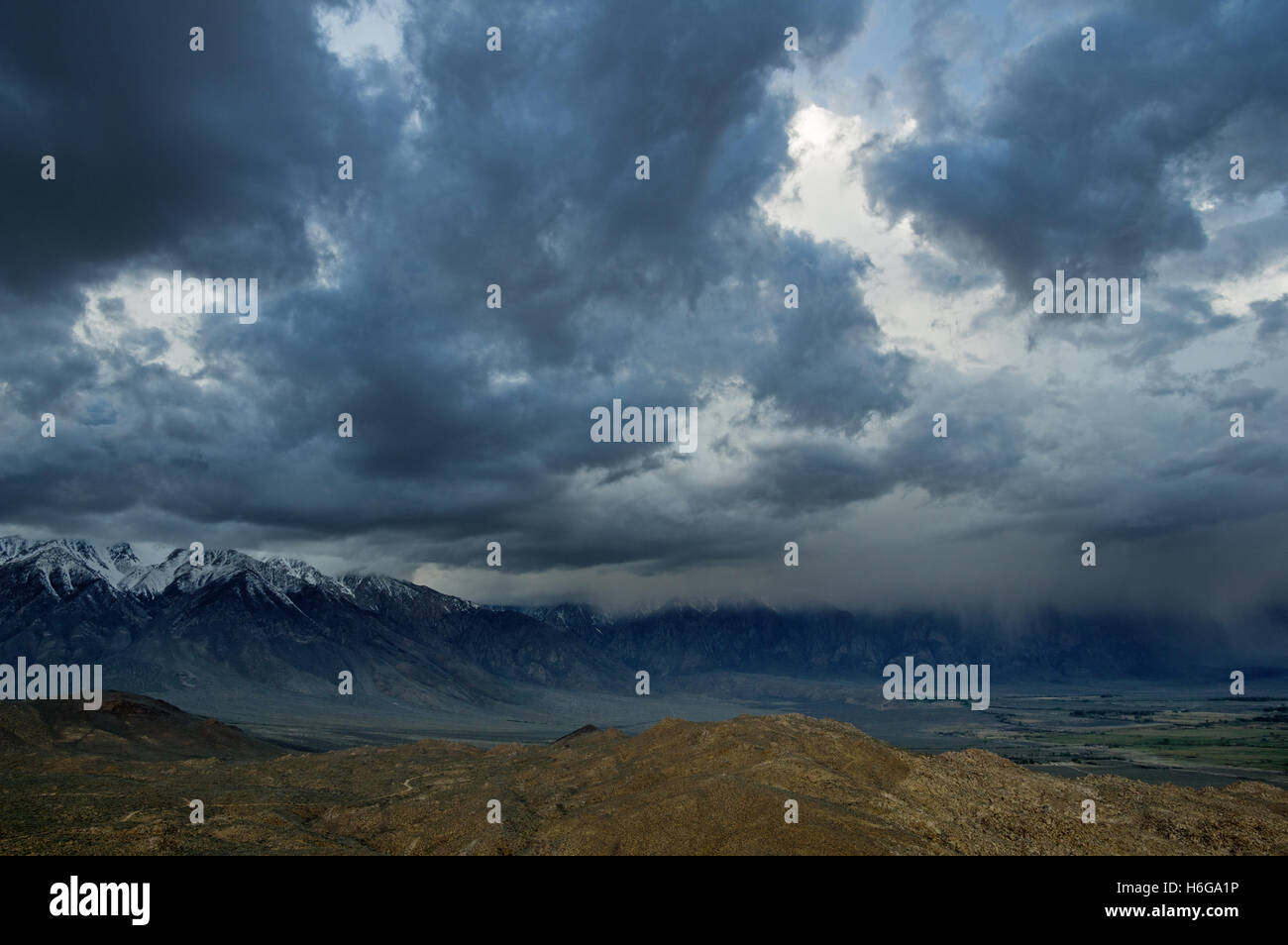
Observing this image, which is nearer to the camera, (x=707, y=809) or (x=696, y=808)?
(x=707, y=809)

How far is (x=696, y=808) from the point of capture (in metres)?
41.0

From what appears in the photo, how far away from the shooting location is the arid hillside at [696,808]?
128ft

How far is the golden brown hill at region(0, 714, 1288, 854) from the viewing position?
3912 cm

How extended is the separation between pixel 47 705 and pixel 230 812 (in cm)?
10446

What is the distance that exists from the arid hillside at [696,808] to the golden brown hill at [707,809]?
0.14 m

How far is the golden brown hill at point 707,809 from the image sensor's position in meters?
39.1

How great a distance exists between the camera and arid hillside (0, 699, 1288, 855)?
39125 millimetres

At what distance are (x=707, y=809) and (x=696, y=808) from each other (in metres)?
0.67

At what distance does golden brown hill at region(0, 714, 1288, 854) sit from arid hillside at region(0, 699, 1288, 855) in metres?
0.14
